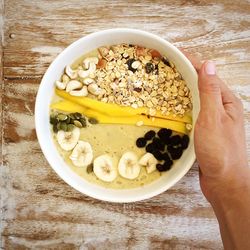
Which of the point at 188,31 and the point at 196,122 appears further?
the point at 188,31

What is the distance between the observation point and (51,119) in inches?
33.9

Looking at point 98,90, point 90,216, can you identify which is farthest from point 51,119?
point 90,216

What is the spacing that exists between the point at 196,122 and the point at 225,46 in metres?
0.19

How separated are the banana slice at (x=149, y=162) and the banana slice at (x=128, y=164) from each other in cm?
1

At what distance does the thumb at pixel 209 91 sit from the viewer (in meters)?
0.79

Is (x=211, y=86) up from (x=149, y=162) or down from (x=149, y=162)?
up

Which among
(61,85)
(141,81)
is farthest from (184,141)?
(61,85)

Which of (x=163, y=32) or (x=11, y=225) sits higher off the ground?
(x=163, y=32)

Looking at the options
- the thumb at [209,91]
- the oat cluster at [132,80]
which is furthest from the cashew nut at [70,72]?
the thumb at [209,91]

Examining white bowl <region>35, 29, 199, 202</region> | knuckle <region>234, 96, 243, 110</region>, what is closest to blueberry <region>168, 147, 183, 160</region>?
white bowl <region>35, 29, 199, 202</region>

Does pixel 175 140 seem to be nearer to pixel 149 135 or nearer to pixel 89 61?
pixel 149 135

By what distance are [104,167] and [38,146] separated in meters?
0.14

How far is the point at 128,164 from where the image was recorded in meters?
0.86

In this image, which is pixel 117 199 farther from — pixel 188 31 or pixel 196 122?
pixel 188 31
